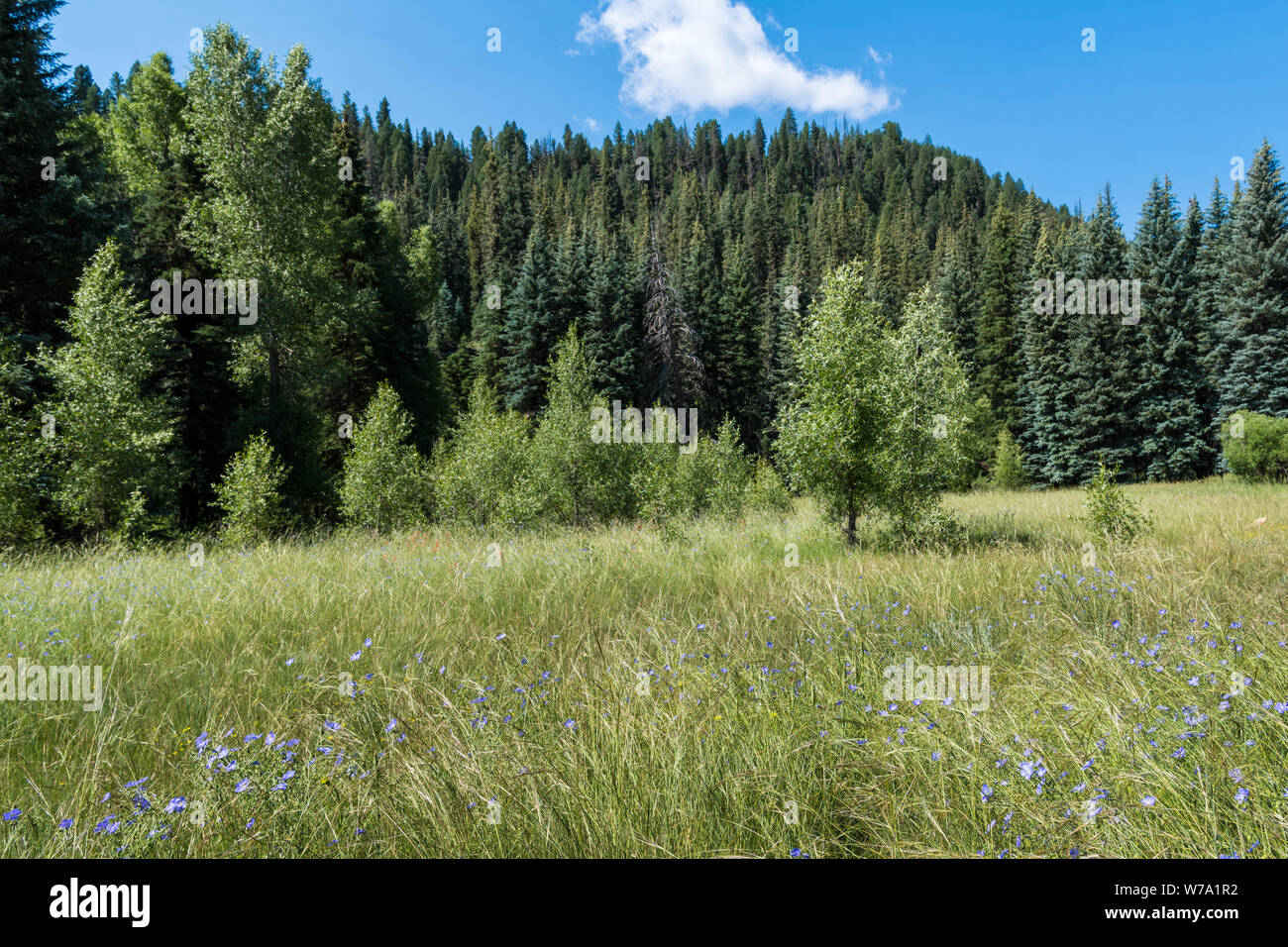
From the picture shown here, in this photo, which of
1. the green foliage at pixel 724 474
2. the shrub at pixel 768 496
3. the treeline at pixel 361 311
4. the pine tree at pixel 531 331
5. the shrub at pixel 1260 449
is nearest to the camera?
the treeline at pixel 361 311

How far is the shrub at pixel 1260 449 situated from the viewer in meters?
22.2

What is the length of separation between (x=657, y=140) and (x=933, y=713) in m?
165

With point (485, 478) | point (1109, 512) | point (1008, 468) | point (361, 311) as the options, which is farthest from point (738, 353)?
point (1109, 512)

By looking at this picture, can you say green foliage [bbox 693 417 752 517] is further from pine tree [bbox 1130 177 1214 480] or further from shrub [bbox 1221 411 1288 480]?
pine tree [bbox 1130 177 1214 480]

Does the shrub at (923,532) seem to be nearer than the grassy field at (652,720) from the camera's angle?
No

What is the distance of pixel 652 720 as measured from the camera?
269 centimetres

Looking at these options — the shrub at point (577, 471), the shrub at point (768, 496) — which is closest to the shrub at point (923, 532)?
the shrub at point (768, 496)

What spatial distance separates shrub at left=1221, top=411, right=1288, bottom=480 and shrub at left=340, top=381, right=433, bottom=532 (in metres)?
32.0

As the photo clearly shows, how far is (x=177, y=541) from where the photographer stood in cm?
1448

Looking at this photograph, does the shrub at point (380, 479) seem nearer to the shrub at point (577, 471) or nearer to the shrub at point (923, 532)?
the shrub at point (577, 471)

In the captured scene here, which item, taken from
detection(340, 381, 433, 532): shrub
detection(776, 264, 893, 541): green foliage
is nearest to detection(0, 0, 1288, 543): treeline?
detection(776, 264, 893, 541): green foliage

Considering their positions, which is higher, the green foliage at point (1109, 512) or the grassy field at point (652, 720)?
the green foliage at point (1109, 512)

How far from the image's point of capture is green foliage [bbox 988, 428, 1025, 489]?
38.4 metres

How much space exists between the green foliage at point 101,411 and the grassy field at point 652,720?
9.81 m
